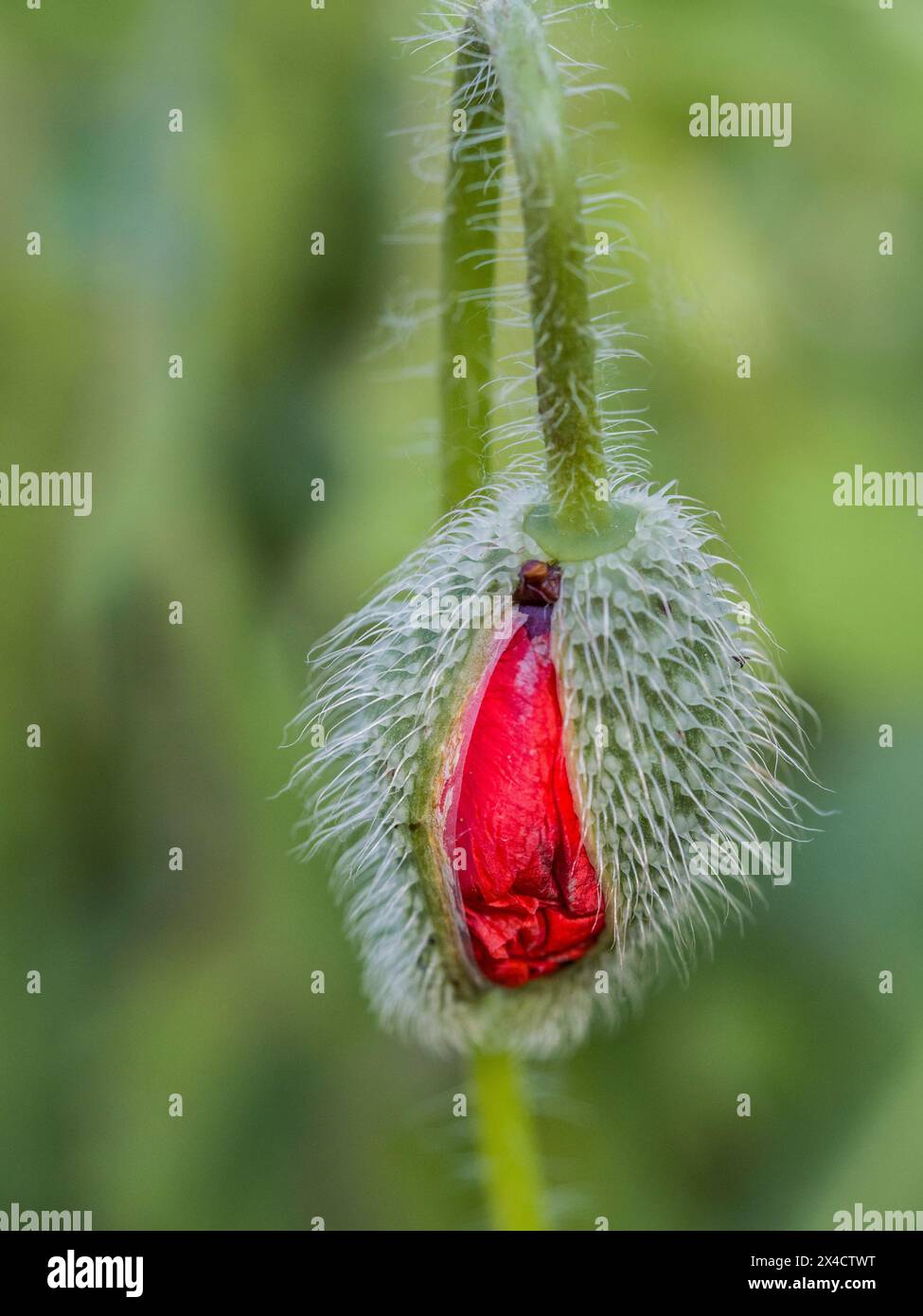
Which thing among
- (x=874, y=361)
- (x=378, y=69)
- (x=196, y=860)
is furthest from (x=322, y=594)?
(x=874, y=361)
